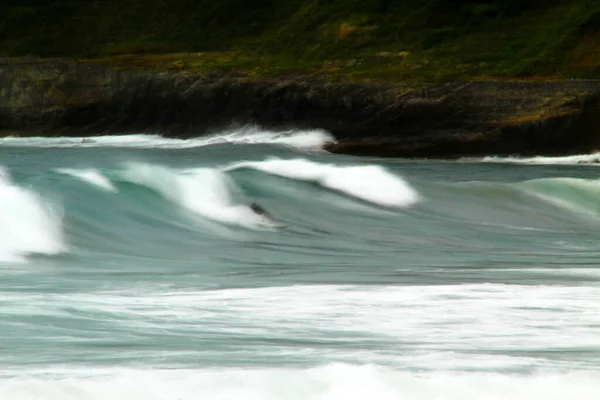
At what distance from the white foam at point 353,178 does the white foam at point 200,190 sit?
64.5 inches

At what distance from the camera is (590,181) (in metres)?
21.7

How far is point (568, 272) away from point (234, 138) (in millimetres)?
19995

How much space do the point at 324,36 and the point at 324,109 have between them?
43.4 feet

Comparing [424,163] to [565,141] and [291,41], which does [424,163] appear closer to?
[565,141]

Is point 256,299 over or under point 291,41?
under

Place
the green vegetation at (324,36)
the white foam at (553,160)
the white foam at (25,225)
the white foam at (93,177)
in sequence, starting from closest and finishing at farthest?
1. the white foam at (25,225)
2. the white foam at (93,177)
3. the white foam at (553,160)
4. the green vegetation at (324,36)

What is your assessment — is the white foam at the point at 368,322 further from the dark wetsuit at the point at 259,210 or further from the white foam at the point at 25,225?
the dark wetsuit at the point at 259,210

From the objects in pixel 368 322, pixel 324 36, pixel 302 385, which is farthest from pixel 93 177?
pixel 324 36

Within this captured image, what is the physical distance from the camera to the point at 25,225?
16031mm

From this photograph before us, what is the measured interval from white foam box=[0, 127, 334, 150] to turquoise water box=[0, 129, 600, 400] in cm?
633

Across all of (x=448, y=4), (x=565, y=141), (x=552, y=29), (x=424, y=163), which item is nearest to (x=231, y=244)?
(x=424, y=163)

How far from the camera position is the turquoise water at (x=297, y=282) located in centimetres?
836

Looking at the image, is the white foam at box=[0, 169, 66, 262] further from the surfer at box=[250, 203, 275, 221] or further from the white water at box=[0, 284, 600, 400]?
the white water at box=[0, 284, 600, 400]

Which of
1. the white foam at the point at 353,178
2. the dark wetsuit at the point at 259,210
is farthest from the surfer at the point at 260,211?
the white foam at the point at 353,178
